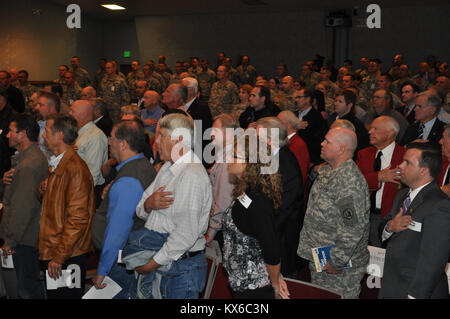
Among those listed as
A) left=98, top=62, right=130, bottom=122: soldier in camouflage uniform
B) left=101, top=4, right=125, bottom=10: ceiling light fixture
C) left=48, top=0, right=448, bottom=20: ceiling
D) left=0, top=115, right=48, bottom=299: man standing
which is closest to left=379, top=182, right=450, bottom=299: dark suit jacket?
left=0, top=115, right=48, bottom=299: man standing

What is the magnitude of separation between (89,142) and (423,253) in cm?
272

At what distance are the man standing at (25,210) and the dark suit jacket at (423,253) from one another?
232 cm

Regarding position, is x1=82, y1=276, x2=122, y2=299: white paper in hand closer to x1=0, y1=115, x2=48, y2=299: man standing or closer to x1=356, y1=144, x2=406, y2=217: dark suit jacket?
x1=0, y1=115, x2=48, y2=299: man standing

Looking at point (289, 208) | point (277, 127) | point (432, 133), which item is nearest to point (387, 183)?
point (289, 208)

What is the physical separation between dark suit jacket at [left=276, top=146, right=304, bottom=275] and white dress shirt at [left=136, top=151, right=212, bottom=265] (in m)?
0.95

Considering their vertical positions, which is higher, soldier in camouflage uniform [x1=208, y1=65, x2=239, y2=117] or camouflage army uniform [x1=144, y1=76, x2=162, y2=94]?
camouflage army uniform [x1=144, y1=76, x2=162, y2=94]

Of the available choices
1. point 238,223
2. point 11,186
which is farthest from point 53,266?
point 238,223

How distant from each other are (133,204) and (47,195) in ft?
2.20

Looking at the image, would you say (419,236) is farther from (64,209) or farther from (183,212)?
(64,209)

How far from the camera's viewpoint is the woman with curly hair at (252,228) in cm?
220

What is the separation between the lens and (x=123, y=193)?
8.18 ft

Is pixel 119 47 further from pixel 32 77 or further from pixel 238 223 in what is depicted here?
pixel 238 223

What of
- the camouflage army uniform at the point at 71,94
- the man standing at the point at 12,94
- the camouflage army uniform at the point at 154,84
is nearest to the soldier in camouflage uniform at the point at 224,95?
the camouflage army uniform at the point at 154,84

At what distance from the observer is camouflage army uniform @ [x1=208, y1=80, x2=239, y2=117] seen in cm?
944
